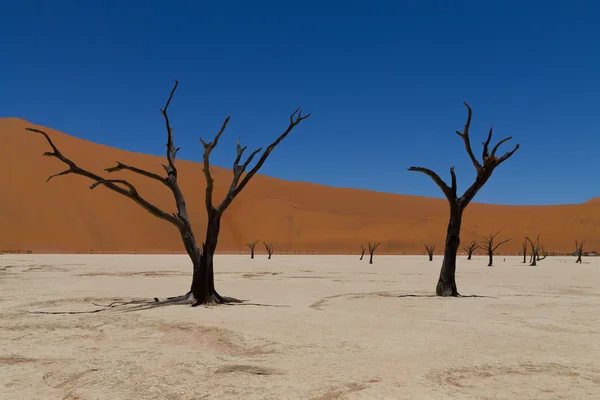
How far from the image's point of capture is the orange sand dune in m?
60.3

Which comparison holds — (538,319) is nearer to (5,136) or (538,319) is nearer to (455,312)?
(455,312)

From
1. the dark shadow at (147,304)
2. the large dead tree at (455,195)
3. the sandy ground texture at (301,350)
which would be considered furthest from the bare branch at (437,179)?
the dark shadow at (147,304)

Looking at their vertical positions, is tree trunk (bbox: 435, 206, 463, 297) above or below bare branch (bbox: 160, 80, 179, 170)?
below

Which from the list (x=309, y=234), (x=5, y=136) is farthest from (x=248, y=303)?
(x=5, y=136)

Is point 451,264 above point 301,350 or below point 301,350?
above

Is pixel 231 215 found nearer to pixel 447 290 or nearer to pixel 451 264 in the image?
pixel 451 264

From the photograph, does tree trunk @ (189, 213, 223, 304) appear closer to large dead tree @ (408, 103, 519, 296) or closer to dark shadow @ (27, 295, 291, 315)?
dark shadow @ (27, 295, 291, 315)

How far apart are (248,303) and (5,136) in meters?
74.4

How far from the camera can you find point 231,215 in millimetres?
79875

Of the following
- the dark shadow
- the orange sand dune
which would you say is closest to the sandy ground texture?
the dark shadow

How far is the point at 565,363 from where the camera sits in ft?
19.0

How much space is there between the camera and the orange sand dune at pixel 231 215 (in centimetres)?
6028

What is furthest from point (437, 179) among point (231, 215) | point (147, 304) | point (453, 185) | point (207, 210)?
point (231, 215)

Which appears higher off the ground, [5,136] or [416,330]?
[5,136]
